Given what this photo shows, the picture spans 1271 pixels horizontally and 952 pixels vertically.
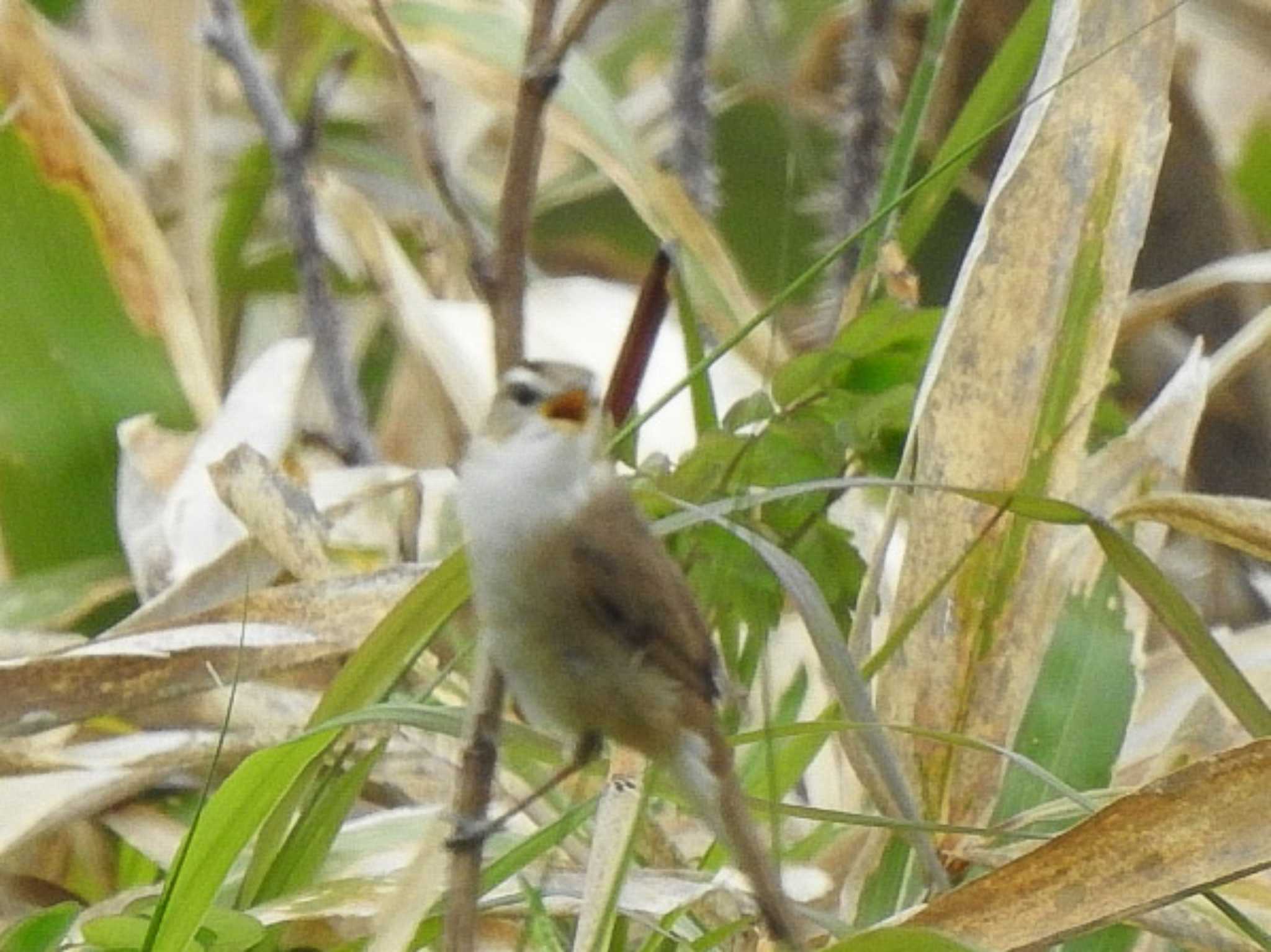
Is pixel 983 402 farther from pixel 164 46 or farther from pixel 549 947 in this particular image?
pixel 164 46

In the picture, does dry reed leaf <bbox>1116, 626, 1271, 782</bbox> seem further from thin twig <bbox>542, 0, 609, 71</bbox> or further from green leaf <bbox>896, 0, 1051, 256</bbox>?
thin twig <bbox>542, 0, 609, 71</bbox>

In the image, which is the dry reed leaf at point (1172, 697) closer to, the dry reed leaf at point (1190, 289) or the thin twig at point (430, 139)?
the dry reed leaf at point (1190, 289)

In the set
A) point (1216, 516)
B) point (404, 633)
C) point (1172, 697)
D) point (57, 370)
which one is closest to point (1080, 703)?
point (1216, 516)

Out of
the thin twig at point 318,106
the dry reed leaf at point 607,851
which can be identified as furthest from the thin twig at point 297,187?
the dry reed leaf at point 607,851

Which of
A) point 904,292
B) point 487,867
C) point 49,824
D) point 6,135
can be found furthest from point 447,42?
point 487,867

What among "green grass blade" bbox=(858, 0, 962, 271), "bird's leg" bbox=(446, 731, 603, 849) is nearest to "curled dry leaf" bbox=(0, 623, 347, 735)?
"bird's leg" bbox=(446, 731, 603, 849)
